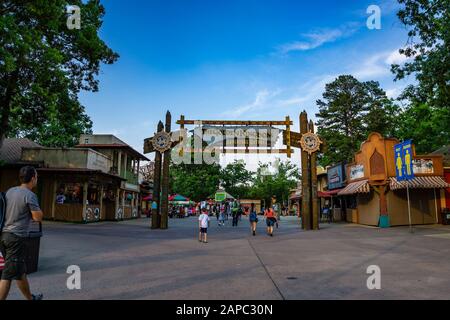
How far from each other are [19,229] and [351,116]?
1710 inches

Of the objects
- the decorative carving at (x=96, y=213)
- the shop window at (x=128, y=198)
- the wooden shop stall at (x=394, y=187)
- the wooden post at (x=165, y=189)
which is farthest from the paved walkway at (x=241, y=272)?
the shop window at (x=128, y=198)

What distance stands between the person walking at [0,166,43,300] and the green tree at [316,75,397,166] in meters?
39.7

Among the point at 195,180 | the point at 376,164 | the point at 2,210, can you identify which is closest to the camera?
the point at 2,210

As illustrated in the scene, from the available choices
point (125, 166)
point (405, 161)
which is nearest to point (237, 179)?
point (125, 166)

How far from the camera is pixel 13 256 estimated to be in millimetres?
4598

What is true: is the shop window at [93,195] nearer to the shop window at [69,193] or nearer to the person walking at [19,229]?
the shop window at [69,193]

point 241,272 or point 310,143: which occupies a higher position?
point 310,143

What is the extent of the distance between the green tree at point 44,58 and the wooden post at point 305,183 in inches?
533

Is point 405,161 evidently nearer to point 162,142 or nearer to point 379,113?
point 162,142

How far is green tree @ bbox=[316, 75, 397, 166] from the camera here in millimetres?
41469

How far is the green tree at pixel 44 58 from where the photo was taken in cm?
1509

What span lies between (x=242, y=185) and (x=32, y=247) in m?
66.6
